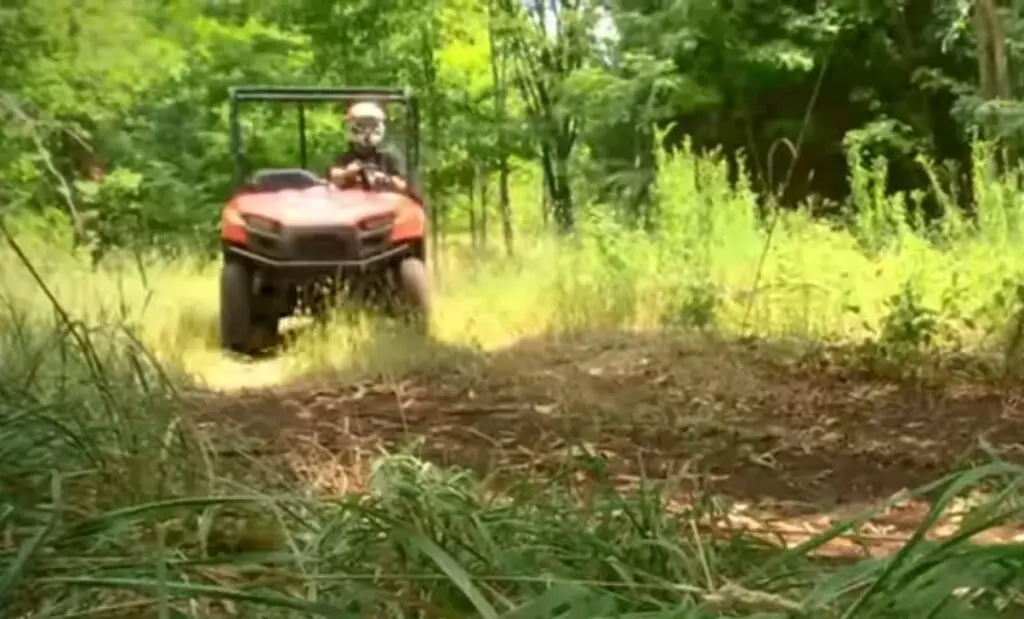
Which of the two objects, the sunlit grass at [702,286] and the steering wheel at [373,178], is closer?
the sunlit grass at [702,286]

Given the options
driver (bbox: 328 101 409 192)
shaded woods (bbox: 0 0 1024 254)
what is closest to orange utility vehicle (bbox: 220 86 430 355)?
driver (bbox: 328 101 409 192)

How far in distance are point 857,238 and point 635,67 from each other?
417 cm

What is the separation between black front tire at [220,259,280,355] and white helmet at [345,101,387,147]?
822 millimetres

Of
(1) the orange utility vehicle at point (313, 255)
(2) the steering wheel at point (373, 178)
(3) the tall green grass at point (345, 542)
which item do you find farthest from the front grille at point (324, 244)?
(3) the tall green grass at point (345, 542)

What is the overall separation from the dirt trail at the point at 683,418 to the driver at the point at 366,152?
1.71 metres

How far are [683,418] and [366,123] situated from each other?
326 cm

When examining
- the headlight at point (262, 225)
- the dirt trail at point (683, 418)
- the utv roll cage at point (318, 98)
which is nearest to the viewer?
the dirt trail at point (683, 418)

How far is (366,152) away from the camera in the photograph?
22.2 feet

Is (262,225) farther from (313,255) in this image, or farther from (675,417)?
(675,417)

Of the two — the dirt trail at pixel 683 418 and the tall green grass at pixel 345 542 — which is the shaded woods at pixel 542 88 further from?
the tall green grass at pixel 345 542

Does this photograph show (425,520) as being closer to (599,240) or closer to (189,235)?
(599,240)

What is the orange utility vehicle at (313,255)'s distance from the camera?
6.09 meters

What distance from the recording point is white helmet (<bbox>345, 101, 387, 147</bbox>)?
6.65m

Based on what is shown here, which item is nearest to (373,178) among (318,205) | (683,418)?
(318,205)
